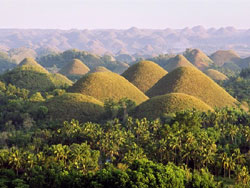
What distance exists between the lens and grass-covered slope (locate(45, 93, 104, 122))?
8456cm

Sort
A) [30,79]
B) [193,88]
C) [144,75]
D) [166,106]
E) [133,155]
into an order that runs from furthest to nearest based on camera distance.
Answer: [144,75], [30,79], [193,88], [166,106], [133,155]

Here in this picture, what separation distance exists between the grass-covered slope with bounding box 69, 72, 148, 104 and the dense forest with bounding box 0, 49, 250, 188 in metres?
0.30

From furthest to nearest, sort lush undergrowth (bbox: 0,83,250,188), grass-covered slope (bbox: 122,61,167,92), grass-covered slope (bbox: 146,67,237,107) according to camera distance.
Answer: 1. grass-covered slope (bbox: 122,61,167,92)
2. grass-covered slope (bbox: 146,67,237,107)
3. lush undergrowth (bbox: 0,83,250,188)

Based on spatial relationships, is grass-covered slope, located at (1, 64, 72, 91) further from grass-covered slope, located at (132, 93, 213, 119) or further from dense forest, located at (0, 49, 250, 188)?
grass-covered slope, located at (132, 93, 213, 119)

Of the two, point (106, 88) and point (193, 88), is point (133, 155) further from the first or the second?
point (193, 88)

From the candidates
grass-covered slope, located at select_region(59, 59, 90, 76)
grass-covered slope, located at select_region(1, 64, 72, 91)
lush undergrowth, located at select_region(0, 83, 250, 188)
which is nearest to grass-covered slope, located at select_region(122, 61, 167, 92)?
grass-covered slope, located at select_region(1, 64, 72, 91)

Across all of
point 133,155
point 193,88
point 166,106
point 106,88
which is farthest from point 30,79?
point 133,155

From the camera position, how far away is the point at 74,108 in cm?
8694

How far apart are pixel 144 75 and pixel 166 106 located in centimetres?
4490

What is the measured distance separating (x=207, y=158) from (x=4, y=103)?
68127 millimetres

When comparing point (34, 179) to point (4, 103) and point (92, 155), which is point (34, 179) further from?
point (4, 103)

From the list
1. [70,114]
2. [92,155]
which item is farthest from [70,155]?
[70,114]

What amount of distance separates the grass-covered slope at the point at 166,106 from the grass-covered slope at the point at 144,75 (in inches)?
1349

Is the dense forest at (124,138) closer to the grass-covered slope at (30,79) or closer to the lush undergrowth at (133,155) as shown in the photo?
the lush undergrowth at (133,155)
